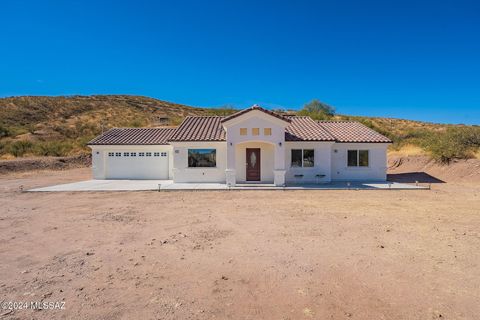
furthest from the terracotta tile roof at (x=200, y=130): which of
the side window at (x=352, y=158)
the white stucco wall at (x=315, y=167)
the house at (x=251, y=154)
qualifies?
the side window at (x=352, y=158)

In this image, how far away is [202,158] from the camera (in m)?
20.5

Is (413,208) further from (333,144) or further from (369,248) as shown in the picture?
(333,144)

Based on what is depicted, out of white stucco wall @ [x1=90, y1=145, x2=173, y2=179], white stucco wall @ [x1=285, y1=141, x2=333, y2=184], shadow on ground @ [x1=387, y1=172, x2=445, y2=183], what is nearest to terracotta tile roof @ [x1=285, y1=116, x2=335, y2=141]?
white stucco wall @ [x1=285, y1=141, x2=333, y2=184]

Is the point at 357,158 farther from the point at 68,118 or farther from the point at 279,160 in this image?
the point at 68,118

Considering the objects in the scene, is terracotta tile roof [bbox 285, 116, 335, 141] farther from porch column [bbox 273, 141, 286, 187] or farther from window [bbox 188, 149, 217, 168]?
window [bbox 188, 149, 217, 168]

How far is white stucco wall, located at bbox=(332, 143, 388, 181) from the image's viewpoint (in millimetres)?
21469

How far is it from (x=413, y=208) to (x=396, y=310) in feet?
28.8

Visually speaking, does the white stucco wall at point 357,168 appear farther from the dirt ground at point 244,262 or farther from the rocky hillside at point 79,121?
the rocky hillside at point 79,121

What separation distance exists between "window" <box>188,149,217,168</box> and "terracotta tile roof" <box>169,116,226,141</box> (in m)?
0.95

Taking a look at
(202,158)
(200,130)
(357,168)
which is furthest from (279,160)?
(200,130)

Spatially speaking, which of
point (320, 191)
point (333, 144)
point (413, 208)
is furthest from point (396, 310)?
point (333, 144)

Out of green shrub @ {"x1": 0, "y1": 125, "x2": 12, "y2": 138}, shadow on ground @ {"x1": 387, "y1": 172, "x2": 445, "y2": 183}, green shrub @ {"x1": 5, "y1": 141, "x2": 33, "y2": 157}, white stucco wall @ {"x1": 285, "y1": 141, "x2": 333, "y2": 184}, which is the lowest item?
shadow on ground @ {"x1": 387, "y1": 172, "x2": 445, "y2": 183}

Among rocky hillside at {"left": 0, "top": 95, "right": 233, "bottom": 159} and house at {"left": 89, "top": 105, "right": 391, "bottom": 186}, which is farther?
rocky hillside at {"left": 0, "top": 95, "right": 233, "bottom": 159}

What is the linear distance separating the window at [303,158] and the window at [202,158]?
5.68 meters
